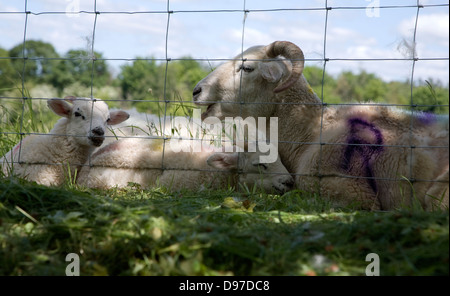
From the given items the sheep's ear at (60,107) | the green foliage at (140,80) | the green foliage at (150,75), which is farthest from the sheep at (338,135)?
the green foliage at (150,75)

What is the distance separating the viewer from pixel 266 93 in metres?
4.67

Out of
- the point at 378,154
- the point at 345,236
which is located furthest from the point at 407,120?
the point at 345,236

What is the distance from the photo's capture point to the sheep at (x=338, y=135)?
12.1 feet

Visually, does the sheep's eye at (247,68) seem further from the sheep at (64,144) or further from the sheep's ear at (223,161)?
the sheep at (64,144)

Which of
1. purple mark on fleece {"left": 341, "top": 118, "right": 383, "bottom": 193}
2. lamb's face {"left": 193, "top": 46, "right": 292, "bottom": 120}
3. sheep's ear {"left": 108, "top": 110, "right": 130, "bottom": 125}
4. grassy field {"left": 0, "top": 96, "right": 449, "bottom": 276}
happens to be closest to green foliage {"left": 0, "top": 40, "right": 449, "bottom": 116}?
sheep's ear {"left": 108, "top": 110, "right": 130, "bottom": 125}

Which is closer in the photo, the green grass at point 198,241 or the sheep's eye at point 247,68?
the green grass at point 198,241

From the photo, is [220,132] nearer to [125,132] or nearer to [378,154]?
[125,132]

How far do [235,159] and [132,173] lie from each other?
3.31 ft

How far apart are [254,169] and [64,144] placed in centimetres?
192

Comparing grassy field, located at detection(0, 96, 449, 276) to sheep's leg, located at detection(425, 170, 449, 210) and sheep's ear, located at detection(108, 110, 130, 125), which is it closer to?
sheep's leg, located at detection(425, 170, 449, 210)

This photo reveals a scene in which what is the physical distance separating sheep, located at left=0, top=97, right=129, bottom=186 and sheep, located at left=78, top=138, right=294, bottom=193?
167mm

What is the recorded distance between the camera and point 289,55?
4430mm

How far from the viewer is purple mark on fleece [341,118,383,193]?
396 cm

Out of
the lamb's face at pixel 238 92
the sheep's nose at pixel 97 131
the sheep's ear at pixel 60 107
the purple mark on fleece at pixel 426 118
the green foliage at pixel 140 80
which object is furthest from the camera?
the green foliage at pixel 140 80
